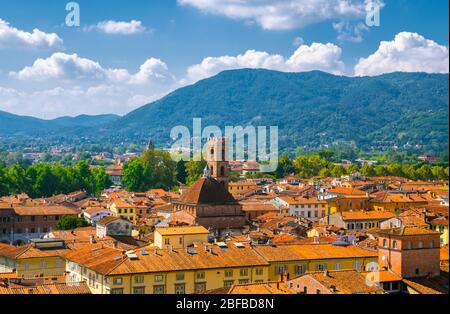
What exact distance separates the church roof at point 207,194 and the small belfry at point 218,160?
8.51 m

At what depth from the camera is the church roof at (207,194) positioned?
142ft

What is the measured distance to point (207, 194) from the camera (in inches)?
1722

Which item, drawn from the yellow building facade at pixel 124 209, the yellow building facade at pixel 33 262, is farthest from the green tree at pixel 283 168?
the yellow building facade at pixel 33 262

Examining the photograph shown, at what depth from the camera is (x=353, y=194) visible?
58500 mm

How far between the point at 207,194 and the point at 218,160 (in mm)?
10205

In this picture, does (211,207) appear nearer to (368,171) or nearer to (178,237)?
(178,237)

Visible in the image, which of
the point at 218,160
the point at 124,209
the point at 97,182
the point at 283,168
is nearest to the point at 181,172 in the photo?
the point at 97,182

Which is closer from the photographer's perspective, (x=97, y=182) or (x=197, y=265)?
(x=197, y=265)

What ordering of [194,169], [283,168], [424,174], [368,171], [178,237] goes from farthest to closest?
1. [283,168]
2. [368,171]
3. [424,174]
4. [194,169]
5. [178,237]

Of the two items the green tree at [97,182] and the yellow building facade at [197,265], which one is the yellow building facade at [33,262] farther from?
the green tree at [97,182]

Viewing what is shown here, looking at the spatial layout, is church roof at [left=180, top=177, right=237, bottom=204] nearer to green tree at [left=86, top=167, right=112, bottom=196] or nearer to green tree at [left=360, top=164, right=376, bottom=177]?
green tree at [left=86, top=167, right=112, bottom=196]
